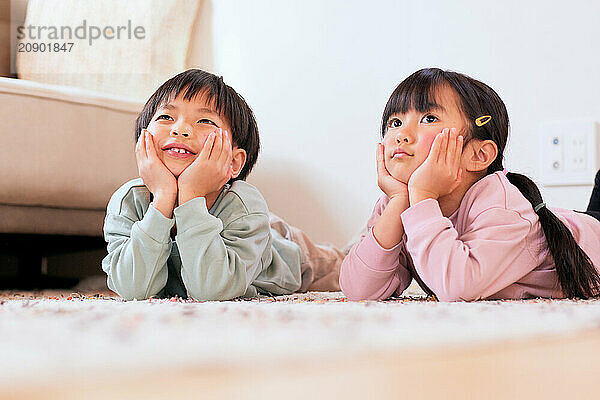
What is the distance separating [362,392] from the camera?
0.70 ft

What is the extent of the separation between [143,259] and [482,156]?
18.0 inches

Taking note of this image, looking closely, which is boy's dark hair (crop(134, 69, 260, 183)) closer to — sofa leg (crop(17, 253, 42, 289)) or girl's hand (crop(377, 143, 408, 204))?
girl's hand (crop(377, 143, 408, 204))

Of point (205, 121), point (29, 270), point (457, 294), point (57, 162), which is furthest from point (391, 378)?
point (29, 270)

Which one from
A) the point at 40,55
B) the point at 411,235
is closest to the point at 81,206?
the point at 40,55

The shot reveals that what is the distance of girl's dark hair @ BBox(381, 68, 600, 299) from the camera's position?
0.83 metres

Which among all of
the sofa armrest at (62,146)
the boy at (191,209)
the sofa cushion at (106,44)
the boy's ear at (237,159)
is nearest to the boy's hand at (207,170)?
the boy at (191,209)

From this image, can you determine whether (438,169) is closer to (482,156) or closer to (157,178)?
(482,156)

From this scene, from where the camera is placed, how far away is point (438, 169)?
83cm

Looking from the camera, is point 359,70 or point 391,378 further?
point 359,70

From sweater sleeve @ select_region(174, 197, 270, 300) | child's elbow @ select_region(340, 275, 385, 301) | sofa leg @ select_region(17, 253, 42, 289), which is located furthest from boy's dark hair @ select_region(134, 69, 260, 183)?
sofa leg @ select_region(17, 253, 42, 289)

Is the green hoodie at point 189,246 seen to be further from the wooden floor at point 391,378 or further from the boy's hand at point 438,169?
the wooden floor at point 391,378

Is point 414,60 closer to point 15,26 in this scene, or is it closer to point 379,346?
point 15,26

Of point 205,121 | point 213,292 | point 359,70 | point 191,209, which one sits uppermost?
point 359,70

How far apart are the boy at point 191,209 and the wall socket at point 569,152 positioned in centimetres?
65
